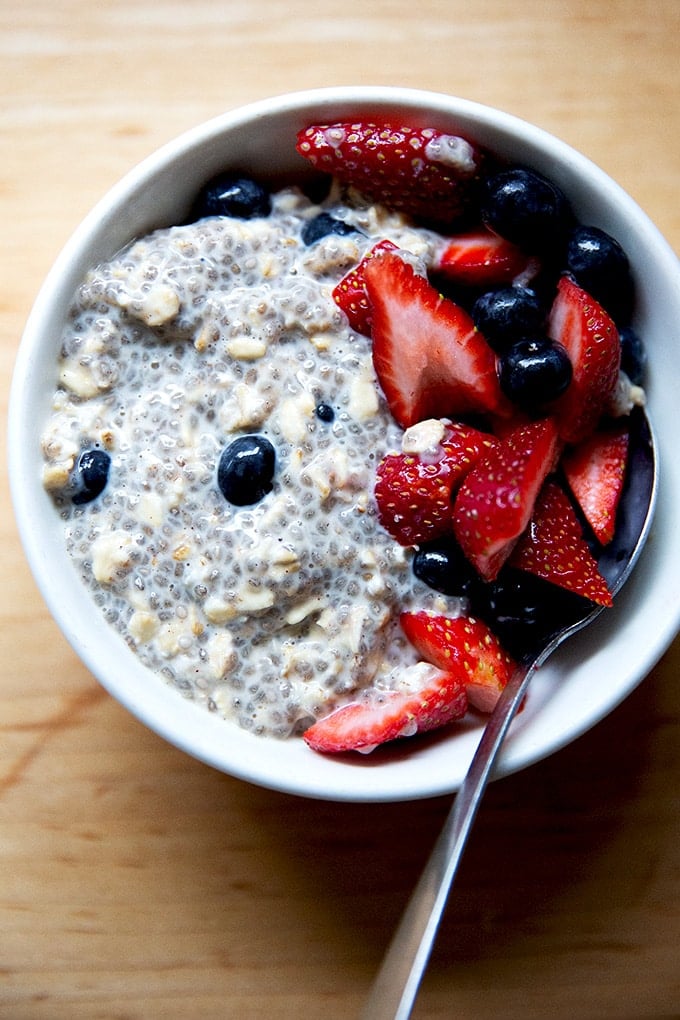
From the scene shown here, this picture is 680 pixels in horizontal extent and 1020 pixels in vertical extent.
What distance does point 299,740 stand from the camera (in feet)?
3.39

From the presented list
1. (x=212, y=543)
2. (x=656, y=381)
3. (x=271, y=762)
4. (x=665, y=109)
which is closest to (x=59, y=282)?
(x=212, y=543)

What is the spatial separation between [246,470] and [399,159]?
37 cm

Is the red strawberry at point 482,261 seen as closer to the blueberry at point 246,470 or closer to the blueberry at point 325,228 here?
the blueberry at point 325,228

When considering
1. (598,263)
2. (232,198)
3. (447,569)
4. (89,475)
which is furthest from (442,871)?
(232,198)

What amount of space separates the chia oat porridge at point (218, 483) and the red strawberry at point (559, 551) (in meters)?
0.11

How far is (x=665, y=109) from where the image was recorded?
1.25m

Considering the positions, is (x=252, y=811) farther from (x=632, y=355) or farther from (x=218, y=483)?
(x=632, y=355)

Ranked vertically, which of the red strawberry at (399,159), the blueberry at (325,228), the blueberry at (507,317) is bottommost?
the blueberry at (325,228)

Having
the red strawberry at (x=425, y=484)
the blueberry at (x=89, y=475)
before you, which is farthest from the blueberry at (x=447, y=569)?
the blueberry at (x=89, y=475)

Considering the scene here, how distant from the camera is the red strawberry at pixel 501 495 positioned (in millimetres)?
933

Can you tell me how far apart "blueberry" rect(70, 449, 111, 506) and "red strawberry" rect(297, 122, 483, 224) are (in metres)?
0.40

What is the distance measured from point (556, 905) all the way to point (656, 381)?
2.22 feet

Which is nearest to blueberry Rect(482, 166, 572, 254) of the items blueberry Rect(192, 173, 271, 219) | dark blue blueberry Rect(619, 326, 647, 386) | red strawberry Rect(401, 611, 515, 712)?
dark blue blueberry Rect(619, 326, 647, 386)

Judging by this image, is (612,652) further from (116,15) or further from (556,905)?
(116,15)
